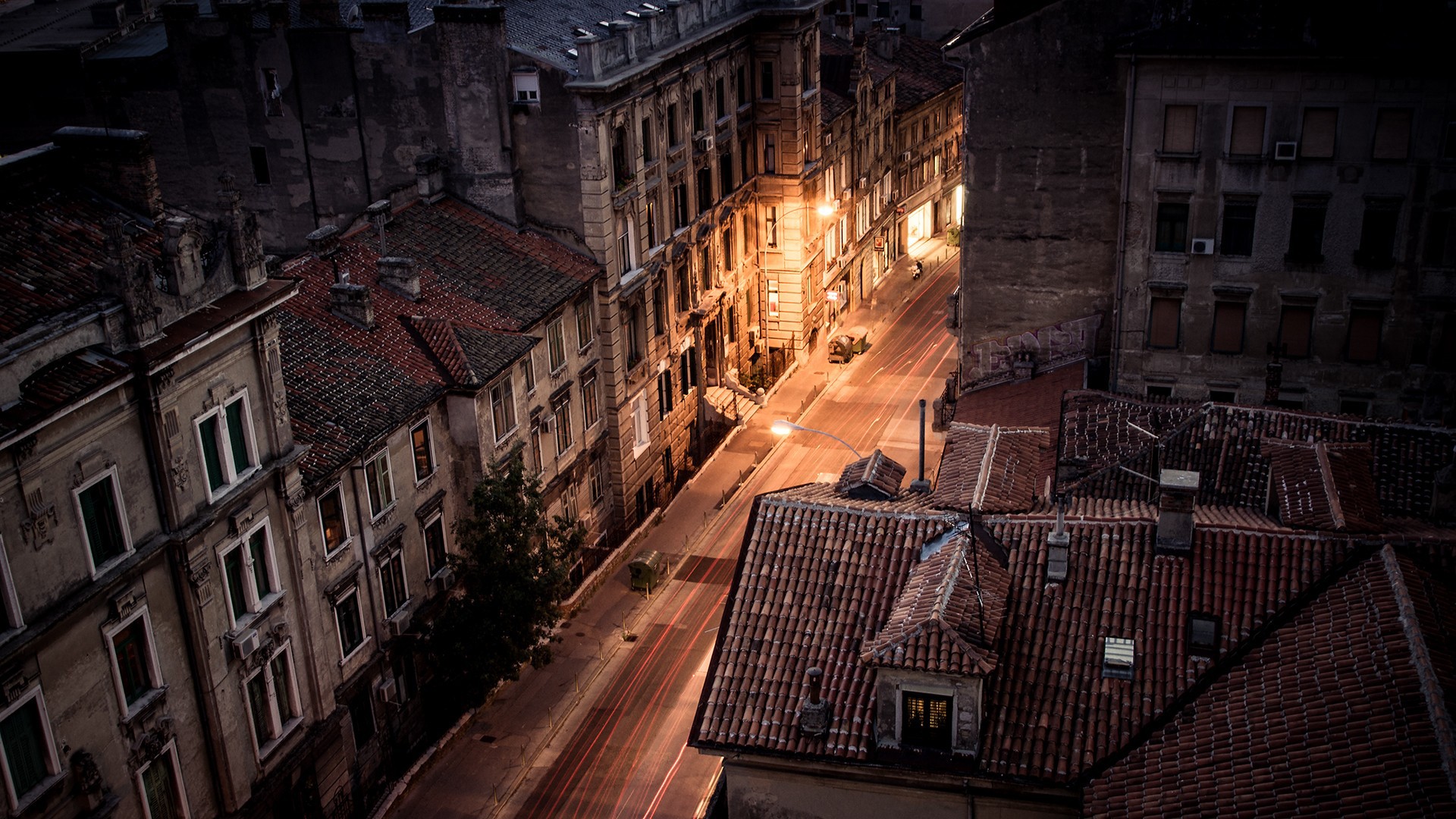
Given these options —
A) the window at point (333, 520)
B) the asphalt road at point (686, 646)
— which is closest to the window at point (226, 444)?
the window at point (333, 520)

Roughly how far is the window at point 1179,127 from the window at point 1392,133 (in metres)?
6.25

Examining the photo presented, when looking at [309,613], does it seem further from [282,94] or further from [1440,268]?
[1440,268]

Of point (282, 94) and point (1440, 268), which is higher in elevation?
point (282, 94)

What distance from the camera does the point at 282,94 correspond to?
61844mm

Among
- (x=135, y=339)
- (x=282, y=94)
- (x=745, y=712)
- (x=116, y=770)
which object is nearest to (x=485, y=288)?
(x=282, y=94)

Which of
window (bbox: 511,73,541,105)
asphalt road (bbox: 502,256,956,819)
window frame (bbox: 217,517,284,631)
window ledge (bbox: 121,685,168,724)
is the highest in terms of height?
window (bbox: 511,73,541,105)

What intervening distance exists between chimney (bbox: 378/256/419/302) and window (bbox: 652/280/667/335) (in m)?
16.5

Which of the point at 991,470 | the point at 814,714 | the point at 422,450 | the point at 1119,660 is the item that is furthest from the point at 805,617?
the point at 422,450

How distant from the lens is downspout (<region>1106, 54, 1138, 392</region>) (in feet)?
168

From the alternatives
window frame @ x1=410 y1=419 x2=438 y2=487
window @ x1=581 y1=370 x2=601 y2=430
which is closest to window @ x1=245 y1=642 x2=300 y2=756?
window frame @ x1=410 y1=419 x2=438 y2=487

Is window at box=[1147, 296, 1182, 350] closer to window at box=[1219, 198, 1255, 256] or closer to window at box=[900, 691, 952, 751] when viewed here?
window at box=[1219, 198, 1255, 256]

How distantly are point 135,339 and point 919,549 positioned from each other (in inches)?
778

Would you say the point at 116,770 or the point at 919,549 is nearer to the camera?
the point at 919,549

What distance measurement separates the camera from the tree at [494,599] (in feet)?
157
